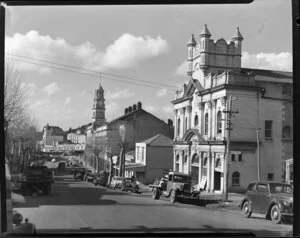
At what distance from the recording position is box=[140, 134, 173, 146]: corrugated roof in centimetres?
271

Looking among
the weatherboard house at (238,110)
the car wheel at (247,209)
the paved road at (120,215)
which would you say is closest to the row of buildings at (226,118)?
the weatherboard house at (238,110)

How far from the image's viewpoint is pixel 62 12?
6.68 feet

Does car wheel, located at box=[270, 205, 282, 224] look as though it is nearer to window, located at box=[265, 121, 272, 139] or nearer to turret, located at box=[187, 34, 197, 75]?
window, located at box=[265, 121, 272, 139]

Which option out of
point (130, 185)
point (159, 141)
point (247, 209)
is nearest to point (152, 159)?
point (159, 141)

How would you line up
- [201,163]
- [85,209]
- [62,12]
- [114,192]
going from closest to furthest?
[62,12] < [85,209] < [114,192] < [201,163]

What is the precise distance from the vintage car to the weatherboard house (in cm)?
5

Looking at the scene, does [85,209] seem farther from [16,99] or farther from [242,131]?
[242,131]

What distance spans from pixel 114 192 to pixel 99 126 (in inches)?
18.2

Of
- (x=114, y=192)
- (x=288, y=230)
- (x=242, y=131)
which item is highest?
(x=242, y=131)

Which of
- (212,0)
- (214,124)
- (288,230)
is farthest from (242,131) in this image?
(212,0)

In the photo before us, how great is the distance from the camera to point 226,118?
229 cm

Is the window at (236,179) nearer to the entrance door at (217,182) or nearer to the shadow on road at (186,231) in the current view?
the entrance door at (217,182)

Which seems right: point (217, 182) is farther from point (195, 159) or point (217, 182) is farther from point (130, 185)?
point (130, 185)

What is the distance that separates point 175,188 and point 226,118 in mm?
577
